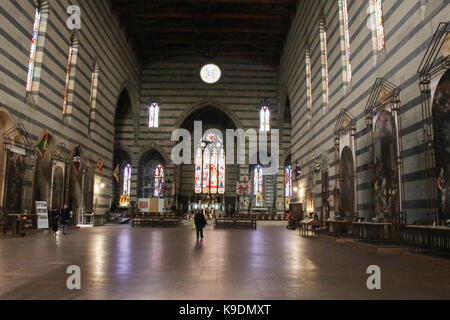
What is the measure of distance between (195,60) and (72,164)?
18799 millimetres

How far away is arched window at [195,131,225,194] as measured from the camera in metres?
37.6

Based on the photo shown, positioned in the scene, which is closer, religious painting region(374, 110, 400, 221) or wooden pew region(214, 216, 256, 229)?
religious painting region(374, 110, 400, 221)

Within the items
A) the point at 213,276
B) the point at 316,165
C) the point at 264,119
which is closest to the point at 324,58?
the point at 316,165

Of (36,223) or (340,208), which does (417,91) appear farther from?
(36,223)

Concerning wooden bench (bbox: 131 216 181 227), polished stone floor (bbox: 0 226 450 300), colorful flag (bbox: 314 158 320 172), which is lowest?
wooden bench (bbox: 131 216 181 227)

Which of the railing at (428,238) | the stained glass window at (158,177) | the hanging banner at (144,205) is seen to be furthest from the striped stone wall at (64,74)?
the railing at (428,238)

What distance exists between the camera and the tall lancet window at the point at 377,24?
1263cm

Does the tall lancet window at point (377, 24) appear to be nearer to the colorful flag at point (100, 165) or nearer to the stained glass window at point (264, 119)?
the colorful flag at point (100, 165)

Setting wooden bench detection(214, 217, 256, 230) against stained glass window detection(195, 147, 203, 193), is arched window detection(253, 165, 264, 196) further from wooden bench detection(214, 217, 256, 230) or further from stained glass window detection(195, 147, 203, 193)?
wooden bench detection(214, 217, 256, 230)

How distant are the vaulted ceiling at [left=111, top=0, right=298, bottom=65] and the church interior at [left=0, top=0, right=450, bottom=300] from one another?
157 millimetres

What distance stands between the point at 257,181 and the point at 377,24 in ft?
84.1

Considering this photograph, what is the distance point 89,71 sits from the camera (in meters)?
22.4

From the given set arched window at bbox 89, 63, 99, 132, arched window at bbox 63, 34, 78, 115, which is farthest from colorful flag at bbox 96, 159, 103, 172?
arched window at bbox 63, 34, 78, 115
